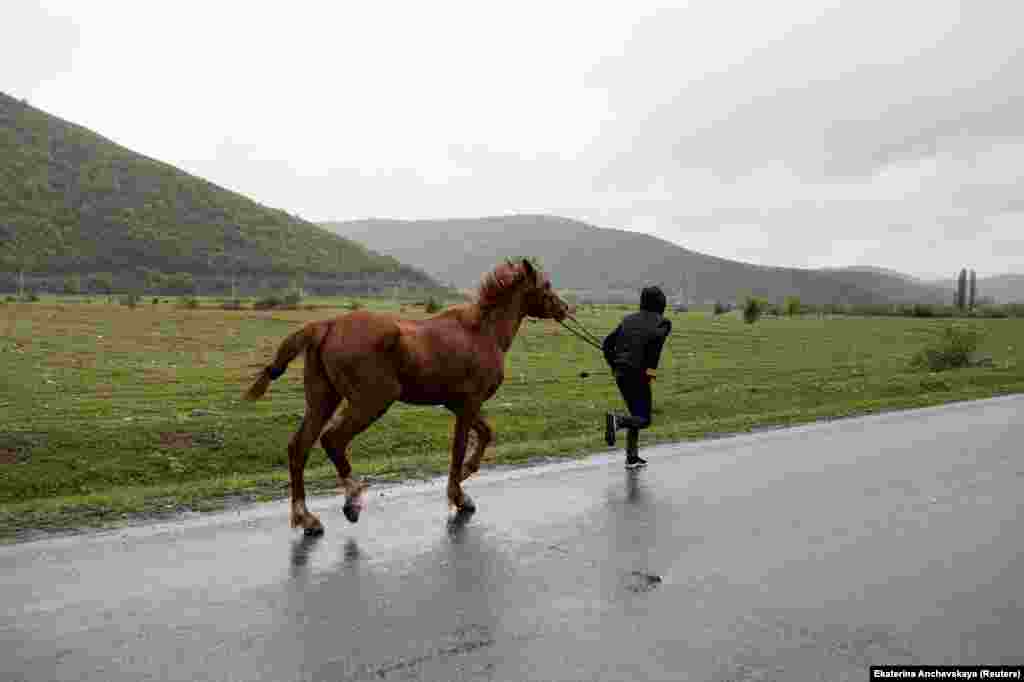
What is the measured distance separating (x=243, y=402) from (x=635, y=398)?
802 cm

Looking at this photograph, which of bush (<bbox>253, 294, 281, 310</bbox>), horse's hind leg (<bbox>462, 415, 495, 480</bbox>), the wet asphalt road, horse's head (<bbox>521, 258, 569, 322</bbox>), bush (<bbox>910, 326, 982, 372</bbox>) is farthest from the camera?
bush (<bbox>253, 294, 281, 310</bbox>)

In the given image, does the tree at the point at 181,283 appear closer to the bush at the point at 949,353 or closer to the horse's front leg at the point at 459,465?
the bush at the point at 949,353

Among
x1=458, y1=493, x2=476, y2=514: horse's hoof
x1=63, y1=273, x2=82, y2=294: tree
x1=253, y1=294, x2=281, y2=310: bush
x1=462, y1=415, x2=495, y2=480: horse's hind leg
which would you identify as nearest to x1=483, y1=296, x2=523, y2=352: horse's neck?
x1=462, y1=415, x2=495, y2=480: horse's hind leg

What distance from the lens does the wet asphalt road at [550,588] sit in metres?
4.41

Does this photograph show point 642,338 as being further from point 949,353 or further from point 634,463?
point 949,353

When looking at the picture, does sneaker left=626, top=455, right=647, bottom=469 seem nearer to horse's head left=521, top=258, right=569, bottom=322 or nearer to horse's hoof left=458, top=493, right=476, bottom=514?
horse's head left=521, top=258, right=569, bottom=322

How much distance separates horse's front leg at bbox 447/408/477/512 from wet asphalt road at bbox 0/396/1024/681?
200 millimetres

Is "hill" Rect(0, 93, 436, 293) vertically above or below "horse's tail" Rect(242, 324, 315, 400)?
above

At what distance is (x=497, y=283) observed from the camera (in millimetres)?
8305

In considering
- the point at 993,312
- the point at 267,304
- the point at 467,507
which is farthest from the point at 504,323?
the point at 993,312

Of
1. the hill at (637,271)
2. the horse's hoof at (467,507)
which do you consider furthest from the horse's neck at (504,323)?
the hill at (637,271)

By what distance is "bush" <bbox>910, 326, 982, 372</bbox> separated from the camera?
26.4 metres

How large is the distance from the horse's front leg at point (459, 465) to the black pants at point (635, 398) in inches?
105

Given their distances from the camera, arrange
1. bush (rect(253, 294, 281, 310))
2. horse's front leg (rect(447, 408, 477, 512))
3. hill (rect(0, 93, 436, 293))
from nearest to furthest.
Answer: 1. horse's front leg (rect(447, 408, 477, 512))
2. bush (rect(253, 294, 281, 310))
3. hill (rect(0, 93, 436, 293))
